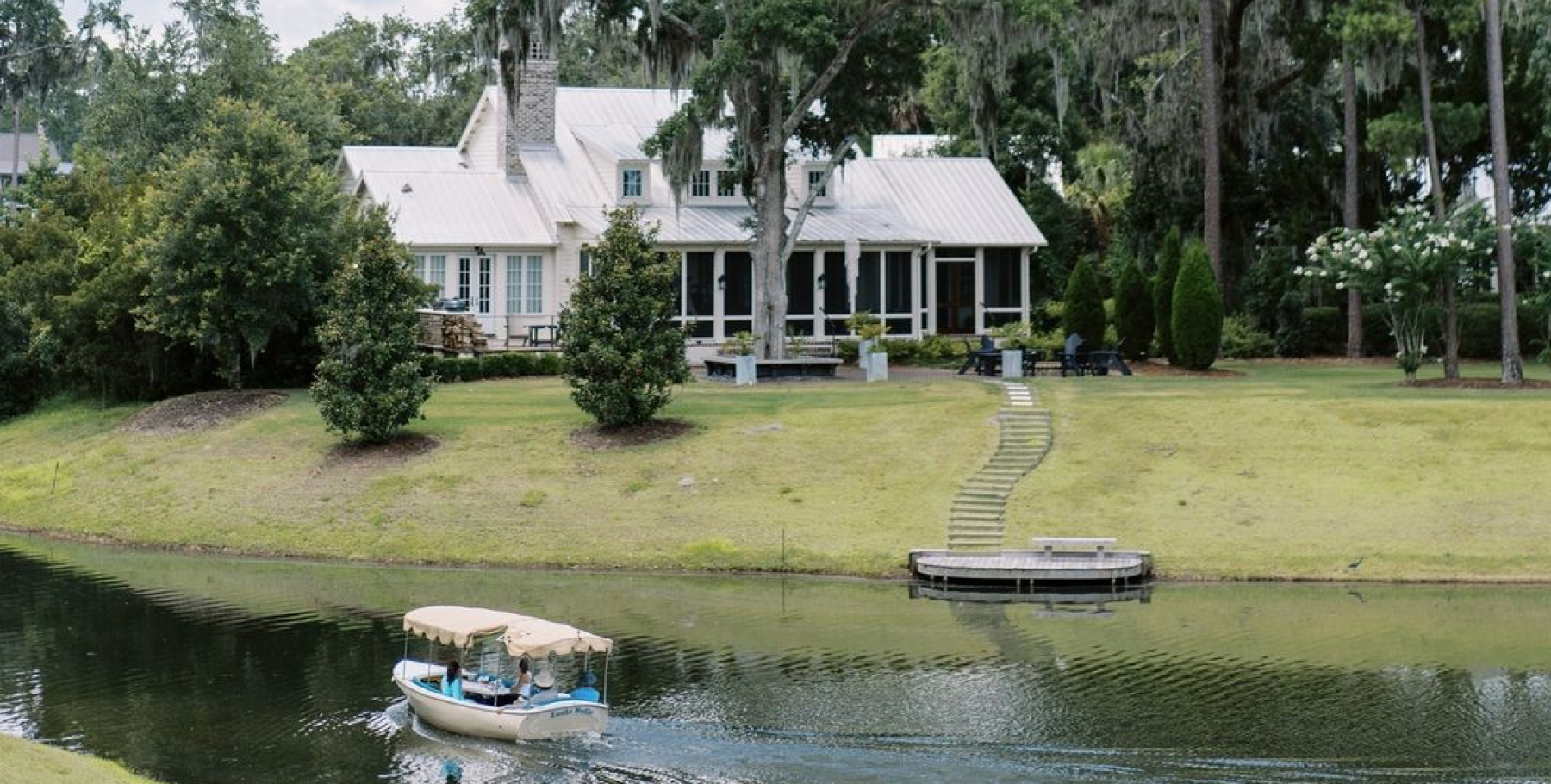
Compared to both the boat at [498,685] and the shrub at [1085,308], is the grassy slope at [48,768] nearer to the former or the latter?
the boat at [498,685]

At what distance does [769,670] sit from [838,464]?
13.1 meters

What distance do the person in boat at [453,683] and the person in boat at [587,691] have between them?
1.42 m

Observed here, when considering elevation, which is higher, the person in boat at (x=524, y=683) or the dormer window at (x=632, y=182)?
the dormer window at (x=632, y=182)

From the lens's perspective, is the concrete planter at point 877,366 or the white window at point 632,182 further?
the white window at point 632,182

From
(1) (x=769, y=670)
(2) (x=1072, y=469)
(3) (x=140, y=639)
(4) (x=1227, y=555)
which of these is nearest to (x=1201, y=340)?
(2) (x=1072, y=469)

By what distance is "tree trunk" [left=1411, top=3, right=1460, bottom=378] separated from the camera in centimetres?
4362

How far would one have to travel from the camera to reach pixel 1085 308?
51250 mm

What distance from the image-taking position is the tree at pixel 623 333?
4031cm

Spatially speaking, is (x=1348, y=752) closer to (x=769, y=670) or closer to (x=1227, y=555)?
(x=769, y=670)

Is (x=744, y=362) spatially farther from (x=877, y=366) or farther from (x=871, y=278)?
(x=871, y=278)

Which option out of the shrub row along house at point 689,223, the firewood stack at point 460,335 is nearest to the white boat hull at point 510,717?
the firewood stack at point 460,335

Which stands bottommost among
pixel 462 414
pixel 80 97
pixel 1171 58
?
pixel 462 414

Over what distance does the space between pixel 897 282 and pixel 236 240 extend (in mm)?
20171

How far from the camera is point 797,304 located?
55.8 metres
